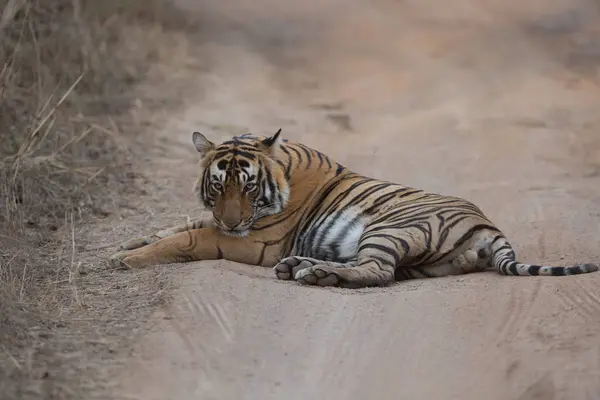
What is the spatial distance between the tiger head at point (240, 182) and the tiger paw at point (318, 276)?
722 millimetres

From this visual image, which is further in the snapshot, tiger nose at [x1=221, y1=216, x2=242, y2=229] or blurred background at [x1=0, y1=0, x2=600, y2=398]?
tiger nose at [x1=221, y1=216, x2=242, y2=229]

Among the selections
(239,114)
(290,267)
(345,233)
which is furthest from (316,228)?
(239,114)

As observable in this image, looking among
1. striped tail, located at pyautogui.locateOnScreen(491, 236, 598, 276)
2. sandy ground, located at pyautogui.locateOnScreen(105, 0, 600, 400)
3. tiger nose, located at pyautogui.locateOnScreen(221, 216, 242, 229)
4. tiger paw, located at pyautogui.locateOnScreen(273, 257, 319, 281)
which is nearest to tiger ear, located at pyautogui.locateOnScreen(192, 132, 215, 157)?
tiger nose, located at pyautogui.locateOnScreen(221, 216, 242, 229)

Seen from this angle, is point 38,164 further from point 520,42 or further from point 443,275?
point 520,42

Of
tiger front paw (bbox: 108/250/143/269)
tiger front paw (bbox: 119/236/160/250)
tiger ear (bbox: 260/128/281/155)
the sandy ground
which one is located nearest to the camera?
the sandy ground

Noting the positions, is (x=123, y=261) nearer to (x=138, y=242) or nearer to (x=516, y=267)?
(x=138, y=242)

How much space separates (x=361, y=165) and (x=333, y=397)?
5099 millimetres

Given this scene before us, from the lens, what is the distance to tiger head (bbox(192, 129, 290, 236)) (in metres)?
6.15

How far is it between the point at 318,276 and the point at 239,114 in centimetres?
487

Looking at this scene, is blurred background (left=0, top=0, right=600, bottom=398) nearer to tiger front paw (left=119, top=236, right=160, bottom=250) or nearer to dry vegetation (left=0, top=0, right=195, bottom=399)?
dry vegetation (left=0, top=0, right=195, bottom=399)

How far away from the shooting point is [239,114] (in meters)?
10.2

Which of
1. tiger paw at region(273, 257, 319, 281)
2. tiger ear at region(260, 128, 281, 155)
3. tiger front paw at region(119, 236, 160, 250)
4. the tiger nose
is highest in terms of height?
tiger ear at region(260, 128, 281, 155)

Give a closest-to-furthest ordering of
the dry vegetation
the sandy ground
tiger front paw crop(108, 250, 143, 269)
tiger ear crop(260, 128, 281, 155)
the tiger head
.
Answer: the sandy ground
the dry vegetation
tiger front paw crop(108, 250, 143, 269)
the tiger head
tiger ear crop(260, 128, 281, 155)

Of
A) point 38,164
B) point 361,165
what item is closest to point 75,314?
point 38,164
